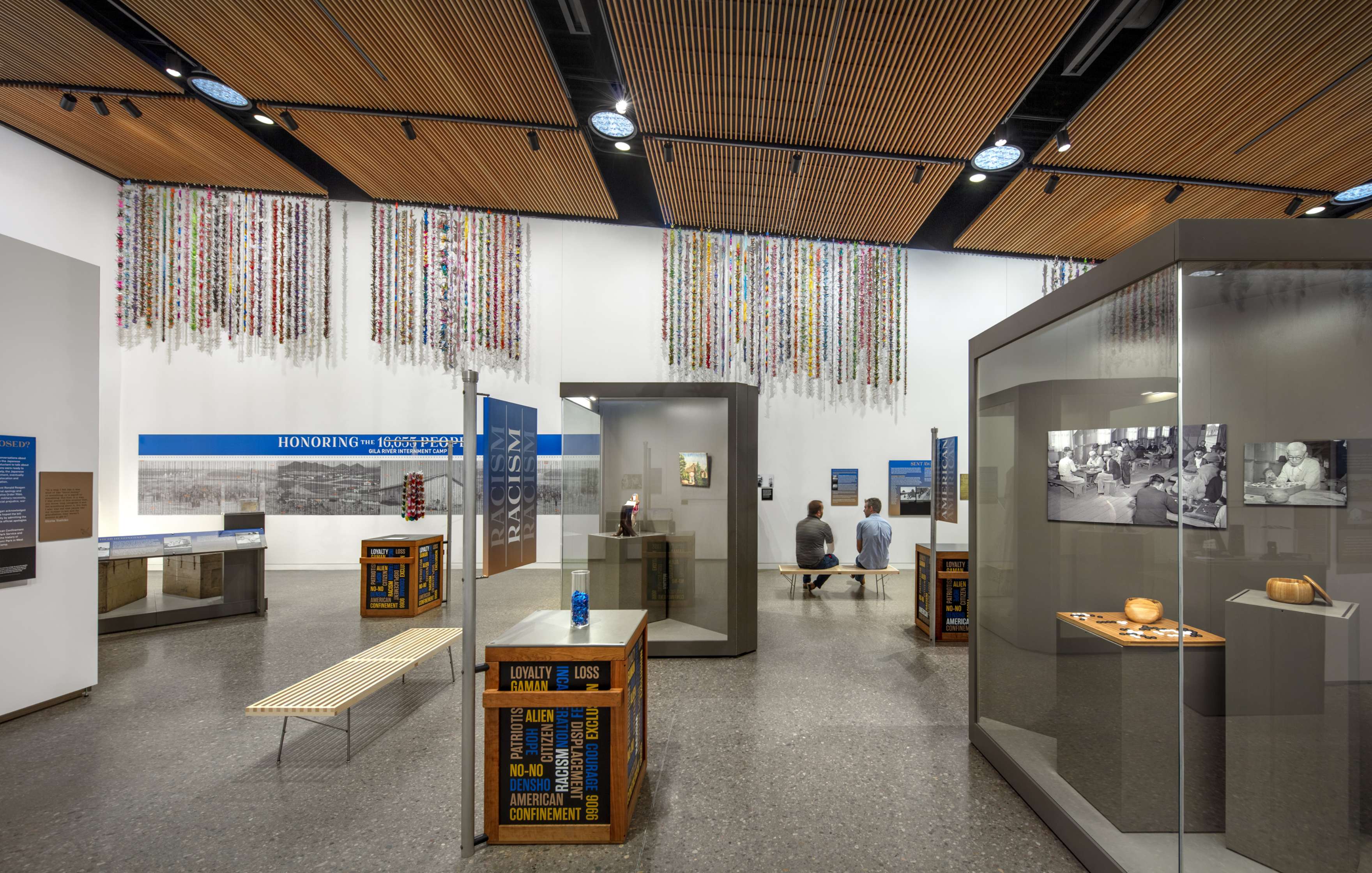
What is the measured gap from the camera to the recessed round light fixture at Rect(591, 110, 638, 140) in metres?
5.82

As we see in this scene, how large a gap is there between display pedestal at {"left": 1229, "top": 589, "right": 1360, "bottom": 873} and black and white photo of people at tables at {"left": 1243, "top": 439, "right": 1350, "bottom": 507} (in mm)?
338

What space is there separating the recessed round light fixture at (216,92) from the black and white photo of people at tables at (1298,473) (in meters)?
8.26

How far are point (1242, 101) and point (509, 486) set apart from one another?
6793 mm

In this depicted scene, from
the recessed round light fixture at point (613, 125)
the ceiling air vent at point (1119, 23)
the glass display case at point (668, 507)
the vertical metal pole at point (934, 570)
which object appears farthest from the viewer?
the recessed round light fixture at point (613, 125)

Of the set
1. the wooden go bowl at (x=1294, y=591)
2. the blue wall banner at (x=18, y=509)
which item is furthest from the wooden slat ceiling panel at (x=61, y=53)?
the wooden go bowl at (x=1294, y=591)

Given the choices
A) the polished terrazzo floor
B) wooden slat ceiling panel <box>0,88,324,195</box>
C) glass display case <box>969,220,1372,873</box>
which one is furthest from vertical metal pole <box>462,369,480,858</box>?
wooden slat ceiling panel <box>0,88,324,195</box>

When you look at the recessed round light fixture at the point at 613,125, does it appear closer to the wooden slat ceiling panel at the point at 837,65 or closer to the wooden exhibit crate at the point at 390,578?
the wooden slat ceiling panel at the point at 837,65

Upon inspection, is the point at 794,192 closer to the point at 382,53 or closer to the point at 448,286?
the point at 382,53

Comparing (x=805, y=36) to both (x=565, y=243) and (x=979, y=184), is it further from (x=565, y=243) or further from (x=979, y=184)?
(x=565, y=243)

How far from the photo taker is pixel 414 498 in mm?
7316

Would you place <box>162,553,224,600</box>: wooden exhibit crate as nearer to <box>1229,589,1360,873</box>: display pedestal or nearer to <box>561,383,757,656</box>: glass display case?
<box>561,383,757,656</box>: glass display case

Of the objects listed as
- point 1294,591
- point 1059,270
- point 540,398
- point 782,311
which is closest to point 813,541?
point 782,311

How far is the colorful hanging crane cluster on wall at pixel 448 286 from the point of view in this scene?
355 inches

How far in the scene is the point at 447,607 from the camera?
689 cm
